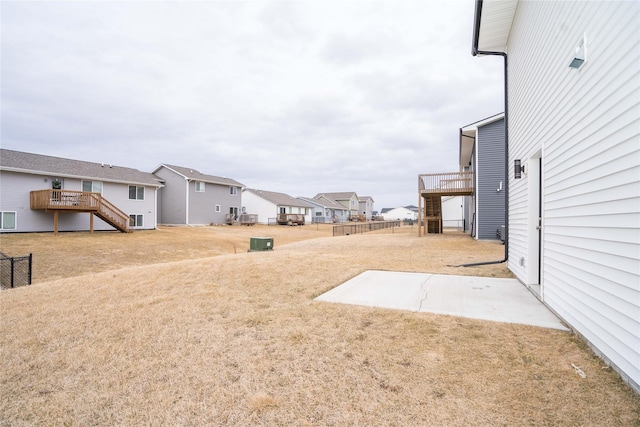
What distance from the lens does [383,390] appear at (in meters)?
2.33

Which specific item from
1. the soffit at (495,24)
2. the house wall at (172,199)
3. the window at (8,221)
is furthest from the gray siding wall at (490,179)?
the house wall at (172,199)

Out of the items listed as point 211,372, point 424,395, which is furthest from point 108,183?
point 424,395

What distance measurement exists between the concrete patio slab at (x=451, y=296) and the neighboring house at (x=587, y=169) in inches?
10.7

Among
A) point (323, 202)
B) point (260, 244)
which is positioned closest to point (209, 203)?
point (260, 244)

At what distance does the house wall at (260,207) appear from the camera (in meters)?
43.6

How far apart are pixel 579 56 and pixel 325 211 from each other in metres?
54.8

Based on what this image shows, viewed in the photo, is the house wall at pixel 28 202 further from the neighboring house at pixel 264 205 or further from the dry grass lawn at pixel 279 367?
the neighboring house at pixel 264 205

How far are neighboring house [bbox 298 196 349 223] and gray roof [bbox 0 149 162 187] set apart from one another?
32.5 m

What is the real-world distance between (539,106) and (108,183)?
26.8 m

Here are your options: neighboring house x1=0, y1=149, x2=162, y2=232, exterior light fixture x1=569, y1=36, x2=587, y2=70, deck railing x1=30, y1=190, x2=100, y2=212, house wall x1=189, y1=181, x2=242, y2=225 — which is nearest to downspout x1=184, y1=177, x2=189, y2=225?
house wall x1=189, y1=181, x2=242, y2=225

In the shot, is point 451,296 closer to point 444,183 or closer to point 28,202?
point 444,183

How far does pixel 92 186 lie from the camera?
2202 cm

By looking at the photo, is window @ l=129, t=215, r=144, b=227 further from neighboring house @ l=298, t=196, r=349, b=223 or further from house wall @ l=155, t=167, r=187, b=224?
neighboring house @ l=298, t=196, r=349, b=223

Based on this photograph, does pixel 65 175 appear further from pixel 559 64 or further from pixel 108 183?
pixel 559 64
